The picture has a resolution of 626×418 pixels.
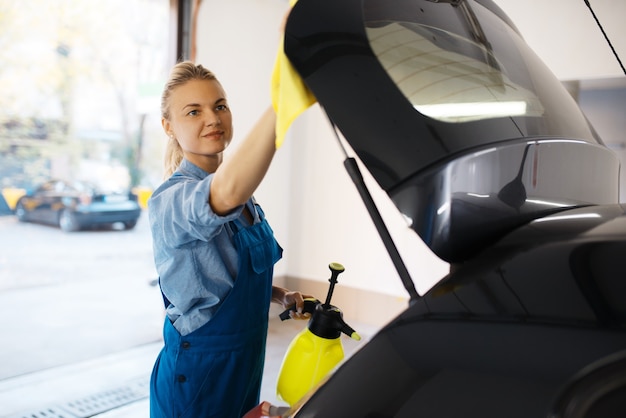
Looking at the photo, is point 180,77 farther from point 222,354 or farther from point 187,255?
point 222,354

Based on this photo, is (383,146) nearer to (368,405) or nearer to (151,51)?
(368,405)

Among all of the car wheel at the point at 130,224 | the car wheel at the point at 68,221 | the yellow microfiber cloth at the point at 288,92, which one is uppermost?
the yellow microfiber cloth at the point at 288,92

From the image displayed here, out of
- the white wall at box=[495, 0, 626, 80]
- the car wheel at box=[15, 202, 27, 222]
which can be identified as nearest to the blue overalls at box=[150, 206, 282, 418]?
the white wall at box=[495, 0, 626, 80]

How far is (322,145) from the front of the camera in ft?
15.0

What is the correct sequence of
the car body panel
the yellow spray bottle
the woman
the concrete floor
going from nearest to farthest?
the car body panel, the yellow spray bottle, the woman, the concrete floor

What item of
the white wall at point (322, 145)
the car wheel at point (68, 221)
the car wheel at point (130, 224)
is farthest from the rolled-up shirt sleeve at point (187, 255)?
the car wheel at point (130, 224)

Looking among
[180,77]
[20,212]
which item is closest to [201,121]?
[180,77]

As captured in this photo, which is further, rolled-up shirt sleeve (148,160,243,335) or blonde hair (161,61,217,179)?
blonde hair (161,61,217,179)

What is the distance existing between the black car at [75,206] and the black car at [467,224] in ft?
16.3

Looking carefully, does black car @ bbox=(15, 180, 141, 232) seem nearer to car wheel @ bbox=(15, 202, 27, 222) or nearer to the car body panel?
car wheel @ bbox=(15, 202, 27, 222)

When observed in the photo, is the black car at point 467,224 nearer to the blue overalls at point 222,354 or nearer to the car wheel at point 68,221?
the blue overalls at point 222,354

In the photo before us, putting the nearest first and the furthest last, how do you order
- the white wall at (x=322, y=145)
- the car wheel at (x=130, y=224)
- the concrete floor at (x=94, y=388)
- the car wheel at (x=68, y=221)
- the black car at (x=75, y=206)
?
the concrete floor at (x=94, y=388) → the white wall at (x=322, y=145) → the black car at (x=75, y=206) → the car wheel at (x=68, y=221) → the car wheel at (x=130, y=224)

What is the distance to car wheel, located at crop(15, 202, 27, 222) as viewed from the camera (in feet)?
16.3

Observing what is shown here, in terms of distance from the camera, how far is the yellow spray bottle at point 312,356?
0.94 metres
